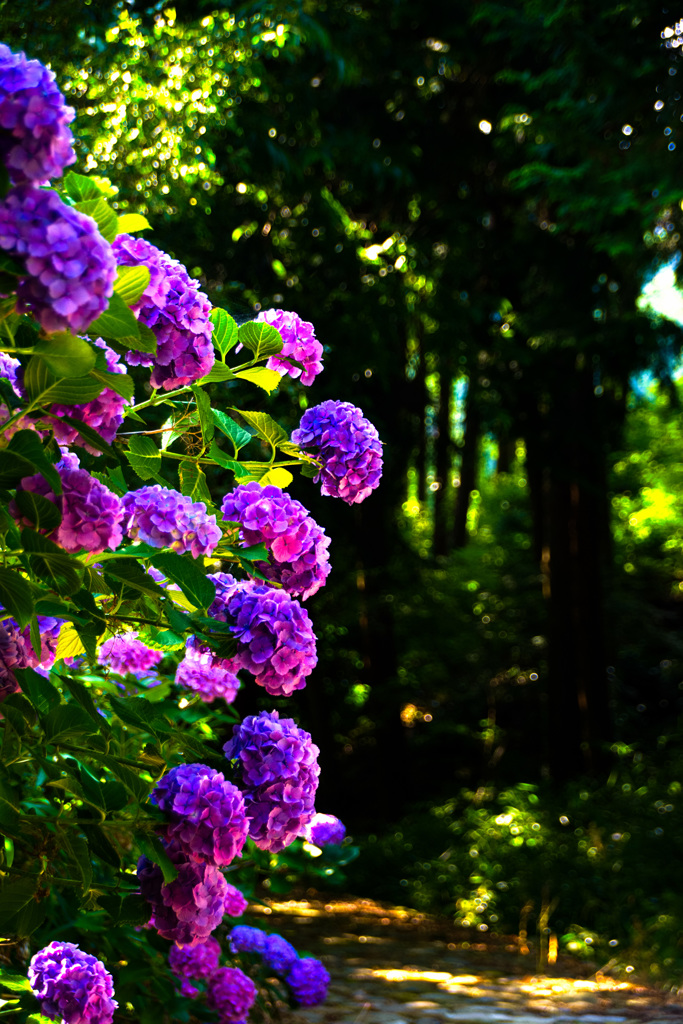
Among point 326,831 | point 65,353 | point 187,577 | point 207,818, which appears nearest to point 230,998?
point 326,831

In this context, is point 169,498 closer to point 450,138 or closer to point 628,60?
point 628,60

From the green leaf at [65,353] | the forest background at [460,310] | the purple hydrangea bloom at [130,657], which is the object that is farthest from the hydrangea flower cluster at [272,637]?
the forest background at [460,310]

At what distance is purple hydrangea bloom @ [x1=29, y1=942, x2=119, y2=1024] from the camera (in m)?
1.49

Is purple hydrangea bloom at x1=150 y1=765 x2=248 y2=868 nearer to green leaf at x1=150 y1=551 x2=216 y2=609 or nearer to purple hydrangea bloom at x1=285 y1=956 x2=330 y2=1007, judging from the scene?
green leaf at x1=150 y1=551 x2=216 y2=609

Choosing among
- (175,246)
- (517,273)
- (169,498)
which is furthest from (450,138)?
(169,498)

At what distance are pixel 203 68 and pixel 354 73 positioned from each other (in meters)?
2.25

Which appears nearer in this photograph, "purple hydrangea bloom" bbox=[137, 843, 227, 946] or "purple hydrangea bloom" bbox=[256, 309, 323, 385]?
"purple hydrangea bloom" bbox=[137, 843, 227, 946]

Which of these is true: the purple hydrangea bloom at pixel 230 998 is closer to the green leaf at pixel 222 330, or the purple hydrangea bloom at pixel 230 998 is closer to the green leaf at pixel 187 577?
the green leaf at pixel 187 577

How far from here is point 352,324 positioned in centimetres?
600

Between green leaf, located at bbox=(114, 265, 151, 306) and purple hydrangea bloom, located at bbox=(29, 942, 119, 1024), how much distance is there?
41.8 inches

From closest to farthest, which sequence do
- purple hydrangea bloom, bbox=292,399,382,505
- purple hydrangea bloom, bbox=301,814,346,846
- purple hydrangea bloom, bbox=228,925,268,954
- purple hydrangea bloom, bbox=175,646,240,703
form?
purple hydrangea bloom, bbox=292,399,382,505
purple hydrangea bloom, bbox=175,646,240,703
purple hydrangea bloom, bbox=228,925,268,954
purple hydrangea bloom, bbox=301,814,346,846

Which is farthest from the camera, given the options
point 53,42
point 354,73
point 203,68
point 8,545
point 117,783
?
point 354,73

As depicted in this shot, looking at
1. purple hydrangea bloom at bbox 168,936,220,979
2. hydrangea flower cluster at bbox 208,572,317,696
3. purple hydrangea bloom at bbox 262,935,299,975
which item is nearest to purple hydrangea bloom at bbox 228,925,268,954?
purple hydrangea bloom at bbox 262,935,299,975

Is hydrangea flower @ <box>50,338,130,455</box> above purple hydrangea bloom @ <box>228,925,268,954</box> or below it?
above
